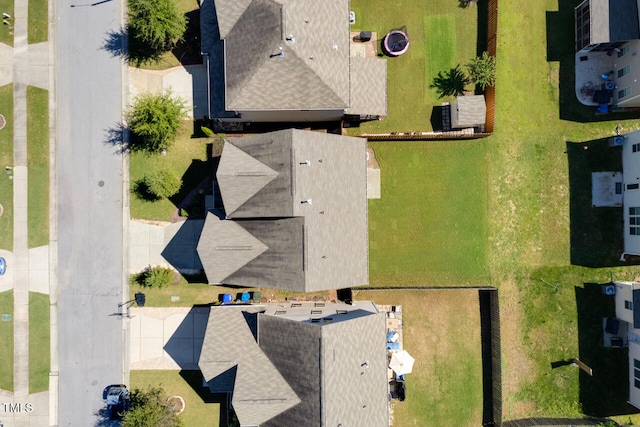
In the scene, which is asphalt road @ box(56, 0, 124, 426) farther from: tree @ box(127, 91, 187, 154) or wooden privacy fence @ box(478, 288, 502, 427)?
wooden privacy fence @ box(478, 288, 502, 427)

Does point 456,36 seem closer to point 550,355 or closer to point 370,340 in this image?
point 370,340

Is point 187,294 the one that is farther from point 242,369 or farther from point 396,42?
point 396,42

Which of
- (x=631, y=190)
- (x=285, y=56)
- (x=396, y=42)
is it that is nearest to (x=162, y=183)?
(x=285, y=56)

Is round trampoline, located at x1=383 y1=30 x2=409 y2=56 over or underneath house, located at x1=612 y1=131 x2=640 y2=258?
over

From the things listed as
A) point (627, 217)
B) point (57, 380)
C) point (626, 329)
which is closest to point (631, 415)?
point (626, 329)

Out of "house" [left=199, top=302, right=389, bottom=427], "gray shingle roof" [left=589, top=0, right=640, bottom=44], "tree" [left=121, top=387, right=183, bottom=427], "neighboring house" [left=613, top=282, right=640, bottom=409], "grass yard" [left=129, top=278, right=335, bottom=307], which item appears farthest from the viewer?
"grass yard" [left=129, top=278, right=335, bottom=307]

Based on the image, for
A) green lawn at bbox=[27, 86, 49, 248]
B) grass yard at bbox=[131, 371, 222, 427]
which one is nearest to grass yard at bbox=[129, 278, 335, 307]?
grass yard at bbox=[131, 371, 222, 427]
